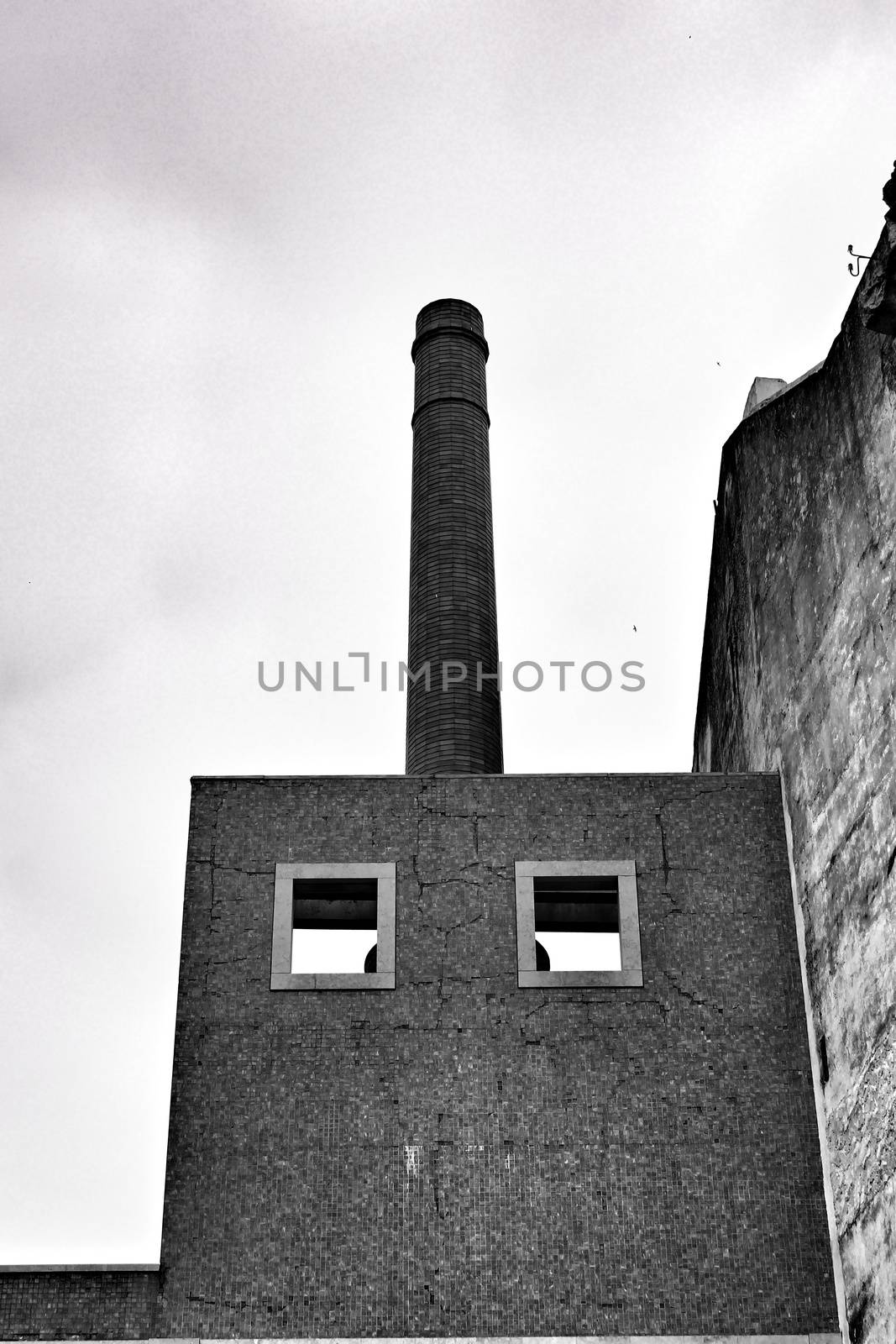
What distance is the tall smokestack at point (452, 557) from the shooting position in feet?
68.5

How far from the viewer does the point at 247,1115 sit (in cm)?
1489

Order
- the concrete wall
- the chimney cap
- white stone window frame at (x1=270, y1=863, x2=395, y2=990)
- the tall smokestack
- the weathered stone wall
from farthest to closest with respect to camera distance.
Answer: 1. the chimney cap
2. the tall smokestack
3. white stone window frame at (x1=270, y1=863, x2=395, y2=990)
4. the concrete wall
5. the weathered stone wall

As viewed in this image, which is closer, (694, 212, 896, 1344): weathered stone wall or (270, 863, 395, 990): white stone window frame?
(694, 212, 896, 1344): weathered stone wall

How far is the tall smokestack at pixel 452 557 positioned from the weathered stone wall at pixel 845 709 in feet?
14.7

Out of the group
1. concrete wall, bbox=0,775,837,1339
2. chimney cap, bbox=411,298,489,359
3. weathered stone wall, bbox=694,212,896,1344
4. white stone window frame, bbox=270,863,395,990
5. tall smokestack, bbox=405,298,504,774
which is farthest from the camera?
chimney cap, bbox=411,298,489,359

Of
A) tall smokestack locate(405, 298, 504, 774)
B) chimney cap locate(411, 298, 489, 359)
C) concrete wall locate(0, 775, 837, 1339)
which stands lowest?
concrete wall locate(0, 775, 837, 1339)

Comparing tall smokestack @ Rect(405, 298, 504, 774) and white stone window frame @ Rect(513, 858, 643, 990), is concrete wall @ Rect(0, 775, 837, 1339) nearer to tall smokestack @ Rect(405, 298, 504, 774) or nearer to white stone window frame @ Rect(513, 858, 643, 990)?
white stone window frame @ Rect(513, 858, 643, 990)

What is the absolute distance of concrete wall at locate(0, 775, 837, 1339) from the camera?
1407 centimetres

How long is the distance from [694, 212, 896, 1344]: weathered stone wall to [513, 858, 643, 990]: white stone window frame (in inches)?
64.6

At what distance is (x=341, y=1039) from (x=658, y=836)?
12.3 feet

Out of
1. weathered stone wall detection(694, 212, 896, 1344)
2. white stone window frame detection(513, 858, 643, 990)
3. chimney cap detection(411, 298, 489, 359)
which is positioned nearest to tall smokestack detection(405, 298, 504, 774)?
chimney cap detection(411, 298, 489, 359)

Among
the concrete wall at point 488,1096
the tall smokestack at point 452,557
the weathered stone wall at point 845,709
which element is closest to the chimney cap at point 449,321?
the tall smokestack at point 452,557

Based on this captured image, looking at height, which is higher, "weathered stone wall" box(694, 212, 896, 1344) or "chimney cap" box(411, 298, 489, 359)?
"chimney cap" box(411, 298, 489, 359)

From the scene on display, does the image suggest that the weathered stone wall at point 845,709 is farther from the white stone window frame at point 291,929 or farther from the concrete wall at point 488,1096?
the white stone window frame at point 291,929
